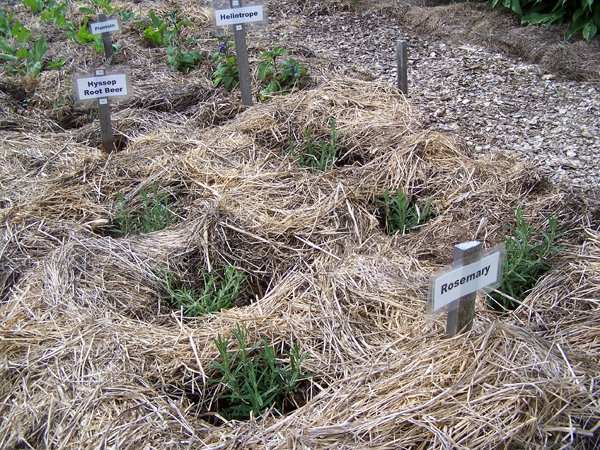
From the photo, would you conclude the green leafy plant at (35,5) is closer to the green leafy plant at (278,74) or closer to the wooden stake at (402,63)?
the green leafy plant at (278,74)

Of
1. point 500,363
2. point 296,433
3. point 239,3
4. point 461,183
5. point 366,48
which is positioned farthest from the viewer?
point 366,48

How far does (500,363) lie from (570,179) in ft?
5.69

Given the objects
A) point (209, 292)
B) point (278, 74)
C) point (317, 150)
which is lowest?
point (209, 292)

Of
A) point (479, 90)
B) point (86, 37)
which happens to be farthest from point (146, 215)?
point (86, 37)

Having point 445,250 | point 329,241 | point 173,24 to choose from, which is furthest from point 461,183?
point 173,24

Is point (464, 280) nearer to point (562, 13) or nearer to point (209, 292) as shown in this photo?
point (209, 292)

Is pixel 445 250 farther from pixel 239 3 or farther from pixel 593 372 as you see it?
pixel 239 3

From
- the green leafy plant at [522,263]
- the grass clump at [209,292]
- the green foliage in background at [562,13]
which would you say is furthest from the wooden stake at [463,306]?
the green foliage in background at [562,13]

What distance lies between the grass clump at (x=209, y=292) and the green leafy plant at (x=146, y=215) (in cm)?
Answer: 43

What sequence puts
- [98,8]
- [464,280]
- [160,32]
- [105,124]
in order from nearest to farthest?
1. [464,280]
2. [105,124]
3. [160,32]
4. [98,8]

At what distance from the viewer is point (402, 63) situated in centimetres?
400

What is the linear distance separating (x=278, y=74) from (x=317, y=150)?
104 cm

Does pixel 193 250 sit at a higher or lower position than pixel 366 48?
lower

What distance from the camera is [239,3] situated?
3965mm
